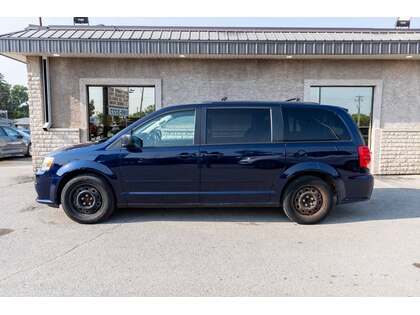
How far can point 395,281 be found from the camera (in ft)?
9.32

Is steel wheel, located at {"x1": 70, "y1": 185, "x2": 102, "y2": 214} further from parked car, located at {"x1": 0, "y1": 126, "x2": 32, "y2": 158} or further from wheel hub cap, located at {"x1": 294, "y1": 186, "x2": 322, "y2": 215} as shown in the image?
parked car, located at {"x1": 0, "y1": 126, "x2": 32, "y2": 158}

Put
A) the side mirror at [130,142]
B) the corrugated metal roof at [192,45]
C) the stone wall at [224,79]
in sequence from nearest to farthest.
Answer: the side mirror at [130,142], the corrugated metal roof at [192,45], the stone wall at [224,79]

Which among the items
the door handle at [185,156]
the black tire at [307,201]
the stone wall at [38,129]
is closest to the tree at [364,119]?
the black tire at [307,201]

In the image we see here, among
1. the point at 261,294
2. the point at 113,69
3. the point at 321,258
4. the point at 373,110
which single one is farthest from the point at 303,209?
the point at 113,69

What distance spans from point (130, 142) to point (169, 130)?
24.2 inches

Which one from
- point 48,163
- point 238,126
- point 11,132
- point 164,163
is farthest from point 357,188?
point 11,132

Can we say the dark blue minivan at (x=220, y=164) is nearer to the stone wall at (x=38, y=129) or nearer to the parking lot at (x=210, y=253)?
the parking lot at (x=210, y=253)

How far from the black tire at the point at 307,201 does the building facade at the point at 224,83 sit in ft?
14.0

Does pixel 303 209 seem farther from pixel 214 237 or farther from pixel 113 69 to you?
pixel 113 69

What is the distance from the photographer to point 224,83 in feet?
26.5

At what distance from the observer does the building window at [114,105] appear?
8.27 meters

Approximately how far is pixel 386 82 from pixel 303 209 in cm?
583

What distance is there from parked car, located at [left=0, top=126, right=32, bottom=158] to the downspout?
15.7 feet

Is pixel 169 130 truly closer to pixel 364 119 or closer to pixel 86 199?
pixel 86 199
